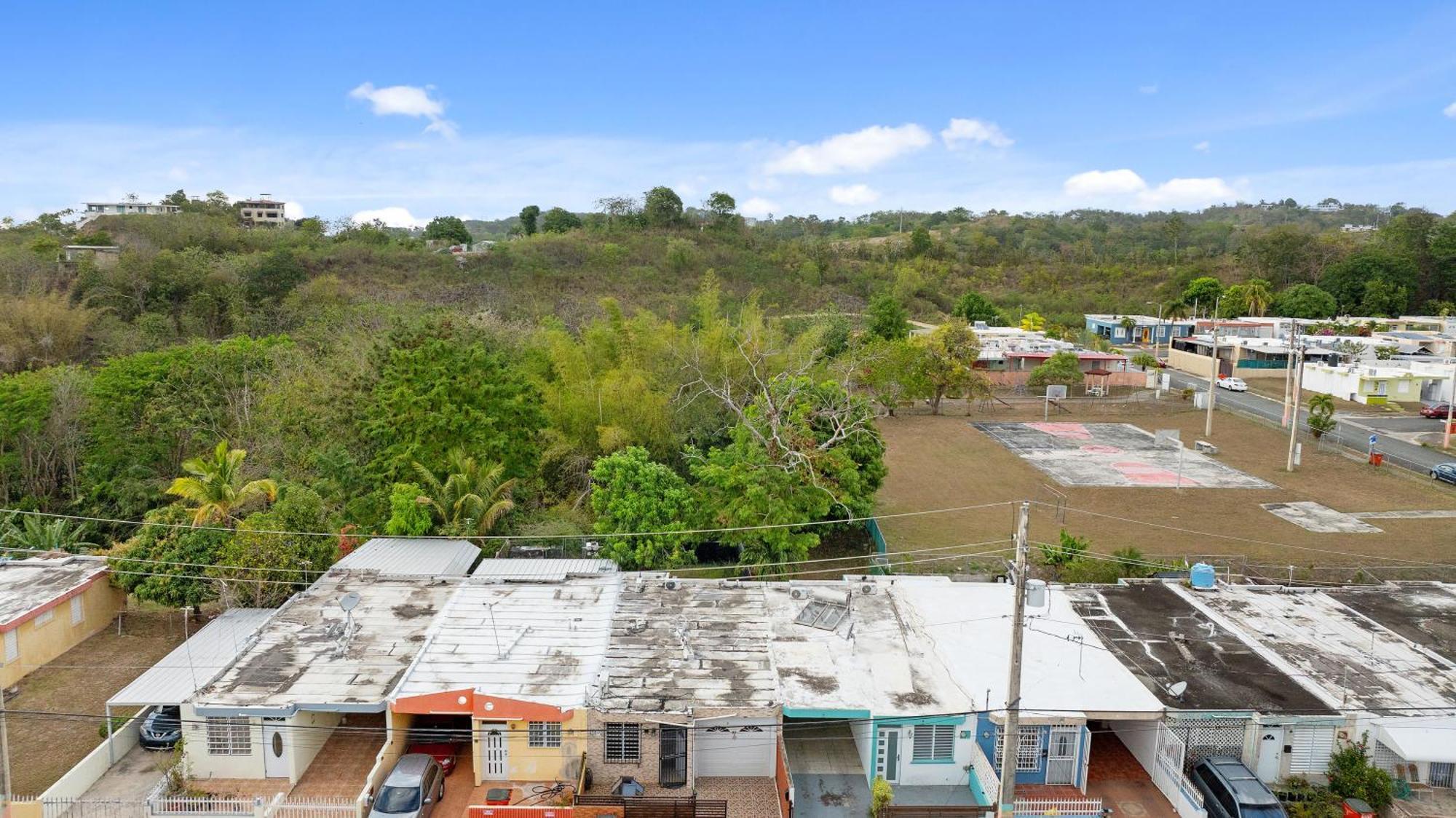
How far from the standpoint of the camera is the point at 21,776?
1438 cm

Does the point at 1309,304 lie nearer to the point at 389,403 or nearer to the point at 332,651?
the point at 389,403

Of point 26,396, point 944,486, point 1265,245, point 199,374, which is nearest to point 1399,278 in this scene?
point 1265,245

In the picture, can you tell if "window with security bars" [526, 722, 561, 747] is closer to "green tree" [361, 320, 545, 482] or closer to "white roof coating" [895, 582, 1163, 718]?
"white roof coating" [895, 582, 1163, 718]

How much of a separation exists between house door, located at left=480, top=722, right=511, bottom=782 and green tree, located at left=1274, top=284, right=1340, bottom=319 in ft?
245

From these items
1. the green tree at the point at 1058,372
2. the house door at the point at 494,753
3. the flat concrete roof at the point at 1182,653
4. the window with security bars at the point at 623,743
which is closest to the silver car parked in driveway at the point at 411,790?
the house door at the point at 494,753

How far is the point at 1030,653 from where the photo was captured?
15609mm

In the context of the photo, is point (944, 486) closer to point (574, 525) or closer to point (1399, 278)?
point (574, 525)

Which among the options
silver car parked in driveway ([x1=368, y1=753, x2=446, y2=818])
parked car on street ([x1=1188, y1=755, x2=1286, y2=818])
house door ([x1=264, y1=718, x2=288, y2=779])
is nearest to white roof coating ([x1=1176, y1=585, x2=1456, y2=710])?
parked car on street ([x1=1188, y1=755, x2=1286, y2=818])

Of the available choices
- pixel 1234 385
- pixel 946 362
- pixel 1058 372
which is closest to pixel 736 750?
pixel 946 362

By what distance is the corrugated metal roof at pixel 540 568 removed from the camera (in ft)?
61.8

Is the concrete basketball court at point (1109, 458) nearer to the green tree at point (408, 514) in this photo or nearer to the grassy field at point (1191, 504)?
the grassy field at point (1191, 504)

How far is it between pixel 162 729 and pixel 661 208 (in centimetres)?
7006

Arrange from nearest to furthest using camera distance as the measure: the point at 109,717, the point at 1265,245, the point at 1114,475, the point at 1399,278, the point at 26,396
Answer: the point at 109,717, the point at 26,396, the point at 1114,475, the point at 1399,278, the point at 1265,245

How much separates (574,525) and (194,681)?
984 cm
